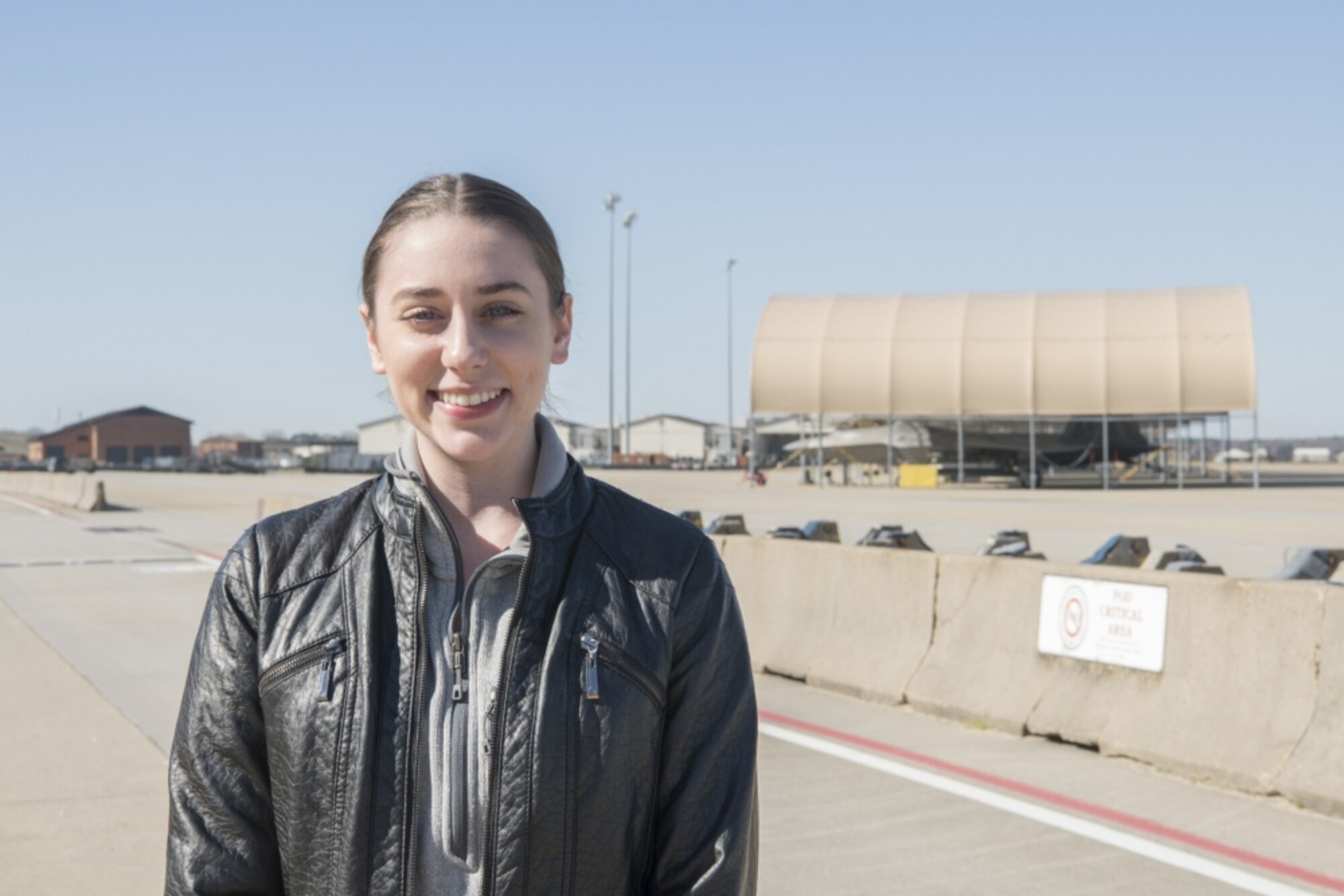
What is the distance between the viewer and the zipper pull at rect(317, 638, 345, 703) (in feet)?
7.34

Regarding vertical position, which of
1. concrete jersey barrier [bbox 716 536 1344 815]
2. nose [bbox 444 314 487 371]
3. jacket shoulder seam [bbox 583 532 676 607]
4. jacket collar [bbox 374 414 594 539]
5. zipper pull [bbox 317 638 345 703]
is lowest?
concrete jersey barrier [bbox 716 536 1344 815]

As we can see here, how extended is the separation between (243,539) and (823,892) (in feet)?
13.9

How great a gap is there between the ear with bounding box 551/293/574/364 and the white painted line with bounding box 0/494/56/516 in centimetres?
4051

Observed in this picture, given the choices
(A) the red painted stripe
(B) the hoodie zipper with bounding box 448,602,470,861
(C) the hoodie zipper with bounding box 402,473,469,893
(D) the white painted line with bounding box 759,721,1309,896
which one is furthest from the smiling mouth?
(A) the red painted stripe

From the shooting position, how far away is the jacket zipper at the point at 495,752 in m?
2.16

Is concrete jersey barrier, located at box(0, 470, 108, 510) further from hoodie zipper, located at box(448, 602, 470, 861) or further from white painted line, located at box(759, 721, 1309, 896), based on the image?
hoodie zipper, located at box(448, 602, 470, 861)

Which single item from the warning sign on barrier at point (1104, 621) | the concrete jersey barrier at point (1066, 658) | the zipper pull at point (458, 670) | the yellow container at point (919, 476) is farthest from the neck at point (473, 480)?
the yellow container at point (919, 476)

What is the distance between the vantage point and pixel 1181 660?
27.2 feet

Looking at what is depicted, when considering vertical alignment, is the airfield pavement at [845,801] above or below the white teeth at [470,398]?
below

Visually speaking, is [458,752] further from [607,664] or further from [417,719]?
[607,664]

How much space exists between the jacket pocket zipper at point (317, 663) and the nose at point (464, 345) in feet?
1.58

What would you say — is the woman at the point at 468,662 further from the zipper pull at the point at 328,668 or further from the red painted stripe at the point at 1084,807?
the red painted stripe at the point at 1084,807

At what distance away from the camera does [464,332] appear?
2348mm

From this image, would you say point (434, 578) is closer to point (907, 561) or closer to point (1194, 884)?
point (1194, 884)
